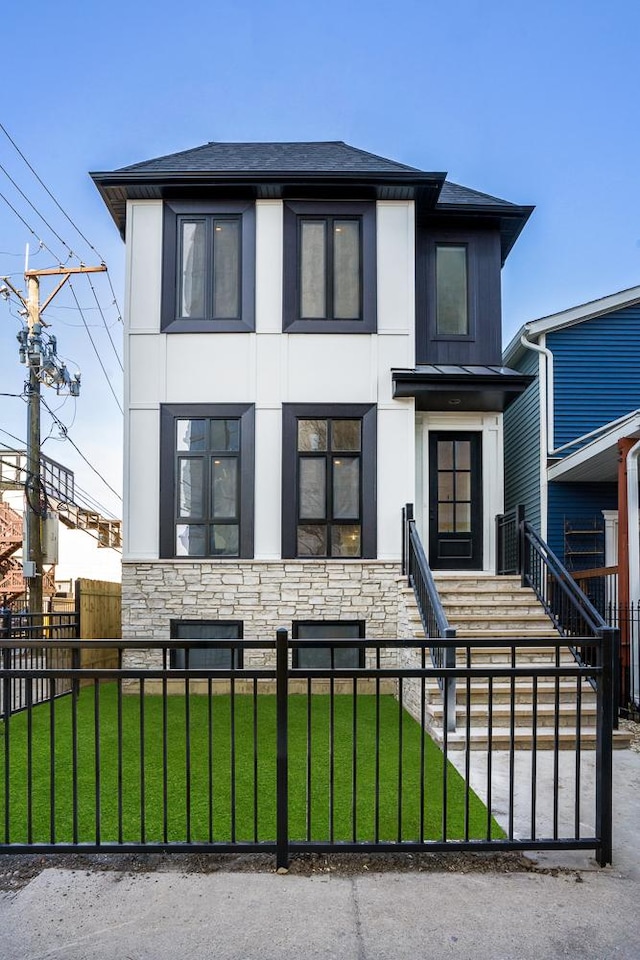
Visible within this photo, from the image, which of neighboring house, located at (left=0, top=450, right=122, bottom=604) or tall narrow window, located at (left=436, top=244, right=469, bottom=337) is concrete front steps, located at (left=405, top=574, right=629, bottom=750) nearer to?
tall narrow window, located at (left=436, top=244, right=469, bottom=337)

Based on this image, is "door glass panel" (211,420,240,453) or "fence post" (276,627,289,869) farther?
"door glass panel" (211,420,240,453)

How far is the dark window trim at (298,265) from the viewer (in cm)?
942

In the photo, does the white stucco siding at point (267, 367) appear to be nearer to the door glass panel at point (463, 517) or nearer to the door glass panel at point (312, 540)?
the door glass panel at point (312, 540)

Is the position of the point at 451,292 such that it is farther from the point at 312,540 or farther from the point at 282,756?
the point at 282,756

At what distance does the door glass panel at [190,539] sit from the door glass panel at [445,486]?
3.47 meters

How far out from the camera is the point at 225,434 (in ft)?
30.8

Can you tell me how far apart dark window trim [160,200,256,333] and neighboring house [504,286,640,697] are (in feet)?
15.3

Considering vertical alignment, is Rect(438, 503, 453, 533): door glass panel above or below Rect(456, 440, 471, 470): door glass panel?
below

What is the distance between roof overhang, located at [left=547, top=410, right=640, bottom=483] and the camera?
7.98 meters

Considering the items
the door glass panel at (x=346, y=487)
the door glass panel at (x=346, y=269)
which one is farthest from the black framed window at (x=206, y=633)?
the door glass panel at (x=346, y=269)

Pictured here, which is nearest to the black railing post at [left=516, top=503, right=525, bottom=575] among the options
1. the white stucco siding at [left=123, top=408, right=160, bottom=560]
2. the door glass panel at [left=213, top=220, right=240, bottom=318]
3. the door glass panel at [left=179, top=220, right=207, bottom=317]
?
the door glass panel at [left=213, top=220, right=240, bottom=318]

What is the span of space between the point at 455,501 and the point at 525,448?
2.50 m

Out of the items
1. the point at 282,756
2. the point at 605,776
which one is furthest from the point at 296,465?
the point at 605,776

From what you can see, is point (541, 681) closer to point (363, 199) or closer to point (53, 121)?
point (363, 199)
